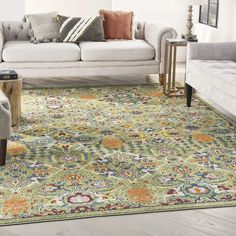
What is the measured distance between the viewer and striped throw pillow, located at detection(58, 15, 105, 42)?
606cm

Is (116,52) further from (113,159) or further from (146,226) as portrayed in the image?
(146,226)

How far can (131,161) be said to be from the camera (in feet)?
11.8

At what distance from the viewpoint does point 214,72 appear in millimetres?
4578

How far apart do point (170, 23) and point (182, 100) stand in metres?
2.43

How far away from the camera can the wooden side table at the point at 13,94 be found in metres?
4.37

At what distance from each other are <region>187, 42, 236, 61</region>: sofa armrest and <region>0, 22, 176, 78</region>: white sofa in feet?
2.46

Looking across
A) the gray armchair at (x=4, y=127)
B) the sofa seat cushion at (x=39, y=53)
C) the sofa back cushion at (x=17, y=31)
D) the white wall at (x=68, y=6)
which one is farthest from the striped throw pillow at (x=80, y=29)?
the gray armchair at (x=4, y=127)

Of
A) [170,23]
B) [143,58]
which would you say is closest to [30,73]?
[143,58]

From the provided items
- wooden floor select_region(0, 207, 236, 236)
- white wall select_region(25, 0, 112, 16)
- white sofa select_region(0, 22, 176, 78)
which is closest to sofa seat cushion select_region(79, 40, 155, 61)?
white sofa select_region(0, 22, 176, 78)

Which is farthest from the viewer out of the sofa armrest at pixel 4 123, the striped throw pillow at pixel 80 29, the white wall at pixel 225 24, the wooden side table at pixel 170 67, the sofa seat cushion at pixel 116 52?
the white wall at pixel 225 24

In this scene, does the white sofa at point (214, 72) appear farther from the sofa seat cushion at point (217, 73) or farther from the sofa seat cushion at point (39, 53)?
the sofa seat cushion at point (39, 53)

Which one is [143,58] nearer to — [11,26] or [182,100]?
[182,100]

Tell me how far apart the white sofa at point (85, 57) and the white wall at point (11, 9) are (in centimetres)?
126

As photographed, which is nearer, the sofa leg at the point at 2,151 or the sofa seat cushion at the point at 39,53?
the sofa leg at the point at 2,151
